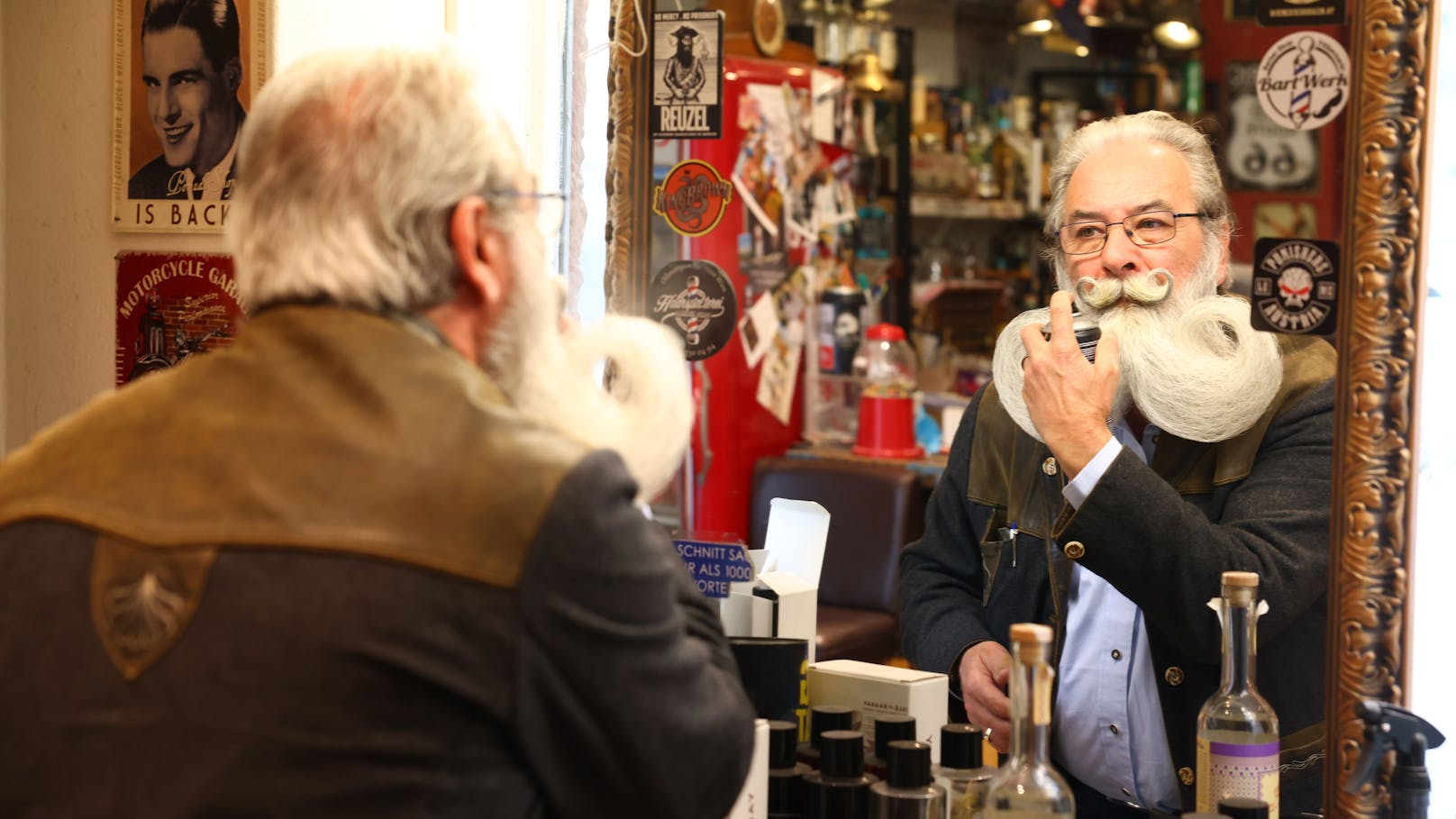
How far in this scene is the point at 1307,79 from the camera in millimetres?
1560

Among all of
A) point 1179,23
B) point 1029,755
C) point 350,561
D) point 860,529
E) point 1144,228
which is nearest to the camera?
point 350,561

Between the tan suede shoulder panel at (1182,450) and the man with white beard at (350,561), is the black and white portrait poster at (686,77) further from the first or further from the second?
the man with white beard at (350,561)

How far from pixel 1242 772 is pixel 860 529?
9.08ft

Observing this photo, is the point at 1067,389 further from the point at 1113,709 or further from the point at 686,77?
the point at 686,77

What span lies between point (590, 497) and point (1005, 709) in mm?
1015

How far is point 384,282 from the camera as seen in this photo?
120cm

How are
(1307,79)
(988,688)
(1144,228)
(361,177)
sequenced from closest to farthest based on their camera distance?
(361,177)
(1307,79)
(988,688)
(1144,228)

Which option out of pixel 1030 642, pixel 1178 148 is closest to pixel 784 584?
pixel 1030 642

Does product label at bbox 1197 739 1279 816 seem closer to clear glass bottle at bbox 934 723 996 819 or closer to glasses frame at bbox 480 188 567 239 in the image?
clear glass bottle at bbox 934 723 996 819

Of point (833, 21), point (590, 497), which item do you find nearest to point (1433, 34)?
point (590, 497)

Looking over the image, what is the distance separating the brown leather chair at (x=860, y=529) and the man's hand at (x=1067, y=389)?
6.94ft

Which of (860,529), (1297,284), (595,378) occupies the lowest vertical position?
(860,529)

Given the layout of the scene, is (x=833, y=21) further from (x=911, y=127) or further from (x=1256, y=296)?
(x=1256, y=296)

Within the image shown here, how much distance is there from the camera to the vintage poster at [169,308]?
7.86 ft
